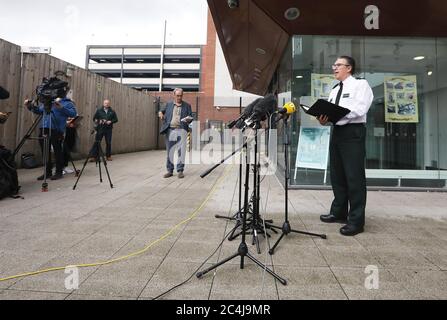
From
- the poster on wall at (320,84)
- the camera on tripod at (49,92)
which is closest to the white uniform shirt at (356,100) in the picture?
the poster on wall at (320,84)

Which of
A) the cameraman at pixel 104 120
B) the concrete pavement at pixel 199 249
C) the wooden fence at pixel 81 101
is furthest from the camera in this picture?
the cameraman at pixel 104 120

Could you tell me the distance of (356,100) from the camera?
284 centimetres

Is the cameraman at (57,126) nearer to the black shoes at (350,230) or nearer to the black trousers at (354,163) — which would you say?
the black trousers at (354,163)

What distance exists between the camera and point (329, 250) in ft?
7.99

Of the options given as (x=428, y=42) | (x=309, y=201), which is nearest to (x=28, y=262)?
(x=309, y=201)

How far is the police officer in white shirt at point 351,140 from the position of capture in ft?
9.31

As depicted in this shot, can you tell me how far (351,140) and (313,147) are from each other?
2.77 metres

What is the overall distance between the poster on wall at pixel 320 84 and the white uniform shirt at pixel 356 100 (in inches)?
102

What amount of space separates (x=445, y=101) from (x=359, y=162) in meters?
4.26

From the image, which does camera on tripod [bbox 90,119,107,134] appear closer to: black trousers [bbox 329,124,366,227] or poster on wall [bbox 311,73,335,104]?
poster on wall [bbox 311,73,335,104]

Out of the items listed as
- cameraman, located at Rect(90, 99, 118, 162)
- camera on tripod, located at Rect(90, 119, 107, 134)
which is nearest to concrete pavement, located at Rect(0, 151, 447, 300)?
camera on tripod, located at Rect(90, 119, 107, 134)

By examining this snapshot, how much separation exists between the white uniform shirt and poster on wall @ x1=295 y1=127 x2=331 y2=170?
2.67 metres

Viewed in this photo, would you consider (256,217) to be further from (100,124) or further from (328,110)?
(100,124)

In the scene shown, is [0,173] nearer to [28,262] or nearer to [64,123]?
[64,123]
